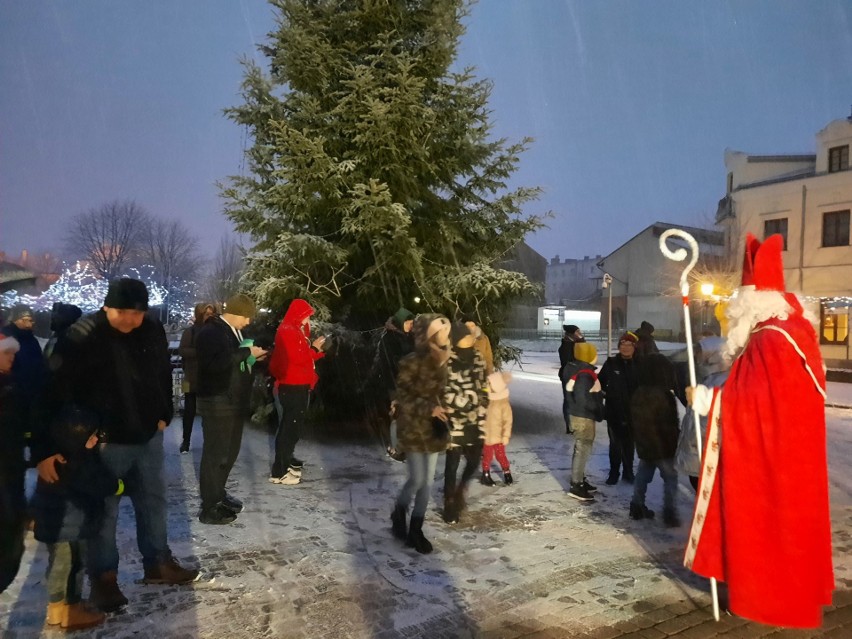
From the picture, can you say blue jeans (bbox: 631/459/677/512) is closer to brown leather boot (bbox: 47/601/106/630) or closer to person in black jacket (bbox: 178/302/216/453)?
brown leather boot (bbox: 47/601/106/630)

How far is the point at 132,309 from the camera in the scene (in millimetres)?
4105

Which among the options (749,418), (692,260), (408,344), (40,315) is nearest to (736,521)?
(749,418)

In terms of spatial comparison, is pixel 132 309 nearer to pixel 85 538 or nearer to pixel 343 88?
pixel 85 538

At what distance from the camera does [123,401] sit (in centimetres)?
405

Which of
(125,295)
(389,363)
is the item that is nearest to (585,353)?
(389,363)

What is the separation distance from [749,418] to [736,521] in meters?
0.63

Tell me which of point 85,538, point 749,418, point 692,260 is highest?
point 692,260

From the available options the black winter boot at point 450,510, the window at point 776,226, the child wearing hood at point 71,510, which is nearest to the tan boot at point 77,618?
the child wearing hood at point 71,510

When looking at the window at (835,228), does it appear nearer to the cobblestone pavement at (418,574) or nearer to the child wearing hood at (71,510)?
the cobblestone pavement at (418,574)

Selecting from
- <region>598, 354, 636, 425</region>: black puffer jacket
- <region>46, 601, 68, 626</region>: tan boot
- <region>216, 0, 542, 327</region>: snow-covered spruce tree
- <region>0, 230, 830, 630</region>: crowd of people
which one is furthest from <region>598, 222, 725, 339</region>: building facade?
<region>46, 601, 68, 626</region>: tan boot

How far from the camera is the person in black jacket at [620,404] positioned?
24.1 ft

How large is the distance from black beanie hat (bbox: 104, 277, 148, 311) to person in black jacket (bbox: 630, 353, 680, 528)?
4.62 meters

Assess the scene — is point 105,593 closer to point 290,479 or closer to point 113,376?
point 113,376

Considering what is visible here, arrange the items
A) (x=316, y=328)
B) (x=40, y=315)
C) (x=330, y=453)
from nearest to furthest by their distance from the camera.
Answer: (x=330, y=453) → (x=316, y=328) → (x=40, y=315)
